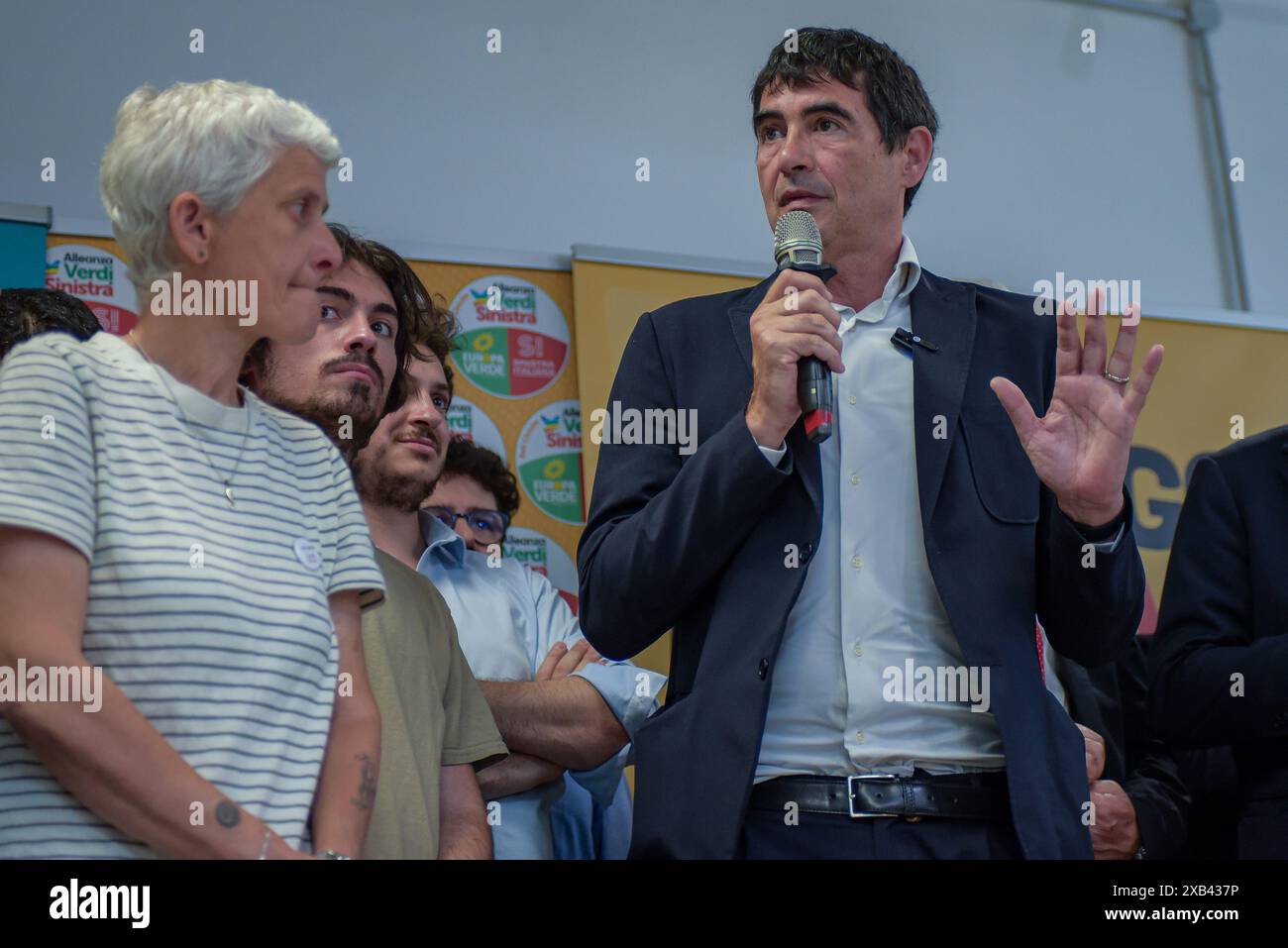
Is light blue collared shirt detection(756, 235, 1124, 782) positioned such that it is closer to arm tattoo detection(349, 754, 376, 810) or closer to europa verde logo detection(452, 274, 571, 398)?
arm tattoo detection(349, 754, 376, 810)

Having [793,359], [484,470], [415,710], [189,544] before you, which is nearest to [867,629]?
[793,359]

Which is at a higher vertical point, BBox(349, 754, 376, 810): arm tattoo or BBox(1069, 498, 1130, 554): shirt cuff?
BBox(1069, 498, 1130, 554): shirt cuff

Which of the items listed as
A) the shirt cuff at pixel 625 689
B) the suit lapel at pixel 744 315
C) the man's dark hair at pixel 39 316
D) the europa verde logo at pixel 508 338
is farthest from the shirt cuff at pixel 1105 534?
the europa verde logo at pixel 508 338

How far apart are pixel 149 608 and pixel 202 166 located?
54 cm

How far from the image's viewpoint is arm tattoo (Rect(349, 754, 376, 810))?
1.78 meters

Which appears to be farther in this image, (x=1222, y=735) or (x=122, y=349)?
(x=1222, y=735)

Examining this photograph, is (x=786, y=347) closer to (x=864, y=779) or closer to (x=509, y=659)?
(x=864, y=779)

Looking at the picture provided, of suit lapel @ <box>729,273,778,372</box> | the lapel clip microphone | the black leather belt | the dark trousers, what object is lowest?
the dark trousers

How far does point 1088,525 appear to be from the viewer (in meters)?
2.08

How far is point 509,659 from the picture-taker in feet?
8.59

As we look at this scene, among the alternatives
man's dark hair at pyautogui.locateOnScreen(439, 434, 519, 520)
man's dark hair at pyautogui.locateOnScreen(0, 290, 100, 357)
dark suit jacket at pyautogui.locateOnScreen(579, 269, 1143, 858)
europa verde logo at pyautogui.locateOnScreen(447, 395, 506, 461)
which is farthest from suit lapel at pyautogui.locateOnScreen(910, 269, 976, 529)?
europa verde logo at pyautogui.locateOnScreen(447, 395, 506, 461)

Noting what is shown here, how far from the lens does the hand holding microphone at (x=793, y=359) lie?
196cm
